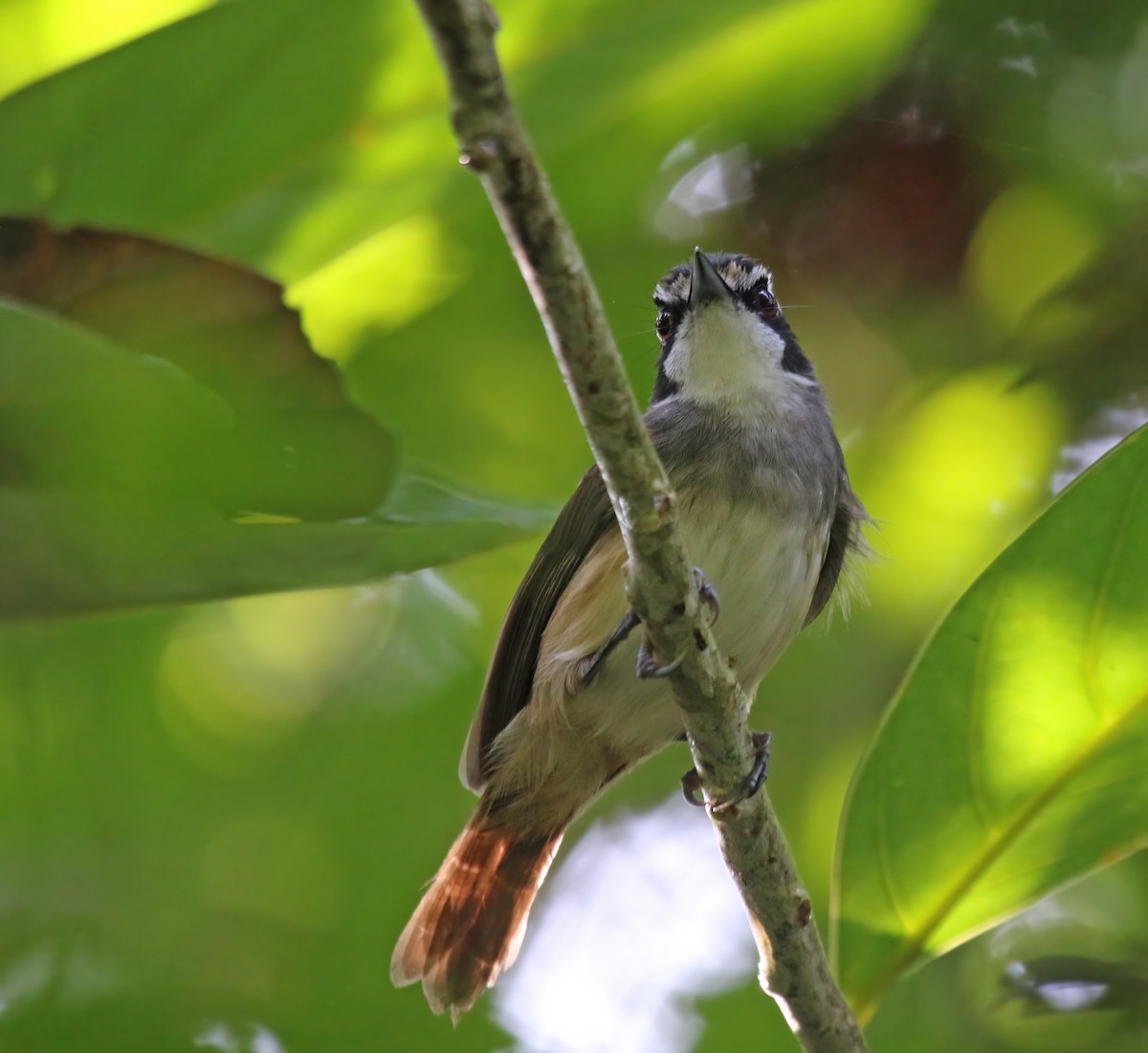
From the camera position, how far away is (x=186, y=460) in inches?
104

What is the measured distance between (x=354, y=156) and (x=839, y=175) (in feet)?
3.46

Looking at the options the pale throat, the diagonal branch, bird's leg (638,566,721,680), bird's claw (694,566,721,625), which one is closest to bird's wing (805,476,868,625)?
the pale throat

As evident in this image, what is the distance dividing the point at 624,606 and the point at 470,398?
774mm

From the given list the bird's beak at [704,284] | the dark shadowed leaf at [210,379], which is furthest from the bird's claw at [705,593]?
the bird's beak at [704,284]

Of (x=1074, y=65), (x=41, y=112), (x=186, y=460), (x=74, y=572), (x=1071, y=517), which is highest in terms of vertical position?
(x=1074, y=65)

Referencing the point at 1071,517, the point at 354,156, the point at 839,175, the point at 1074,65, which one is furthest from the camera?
the point at 1074,65

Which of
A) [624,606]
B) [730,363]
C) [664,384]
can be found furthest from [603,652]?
[664,384]

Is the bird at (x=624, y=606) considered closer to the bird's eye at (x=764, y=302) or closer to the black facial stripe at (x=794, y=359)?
the bird's eye at (x=764, y=302)

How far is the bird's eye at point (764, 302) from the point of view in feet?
11.4

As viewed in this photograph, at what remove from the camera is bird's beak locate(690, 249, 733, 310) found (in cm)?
323

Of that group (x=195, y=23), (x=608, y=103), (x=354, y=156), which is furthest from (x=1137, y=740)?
(x=195, y=23)

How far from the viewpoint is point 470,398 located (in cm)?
350

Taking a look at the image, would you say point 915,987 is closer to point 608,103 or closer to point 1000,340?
point 1000,340

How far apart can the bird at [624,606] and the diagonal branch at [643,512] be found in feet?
2.43
